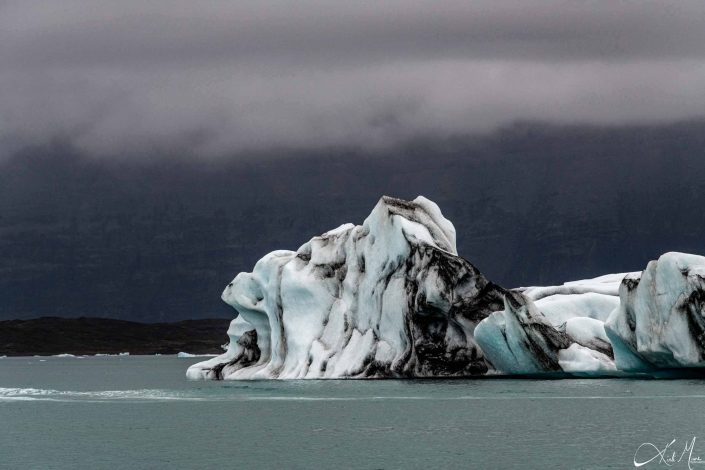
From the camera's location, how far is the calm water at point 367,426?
32.9 m

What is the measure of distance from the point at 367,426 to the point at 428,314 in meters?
19.0

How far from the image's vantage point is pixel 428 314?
2330 inches

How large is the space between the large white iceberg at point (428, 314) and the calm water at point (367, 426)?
1285 millimetres

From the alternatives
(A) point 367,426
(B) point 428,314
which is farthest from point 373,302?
(A) point 367,426

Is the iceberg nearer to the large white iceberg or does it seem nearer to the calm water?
the large white iceberg

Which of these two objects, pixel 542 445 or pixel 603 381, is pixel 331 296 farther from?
pixel 542 445

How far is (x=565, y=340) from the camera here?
184ft

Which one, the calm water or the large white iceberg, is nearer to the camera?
the calm water

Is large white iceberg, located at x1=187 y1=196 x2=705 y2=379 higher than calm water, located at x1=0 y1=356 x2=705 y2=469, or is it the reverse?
large white iceberg, located at x1=187 y1=196 x2=705 y2=379

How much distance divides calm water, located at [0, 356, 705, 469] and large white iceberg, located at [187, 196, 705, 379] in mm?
1285

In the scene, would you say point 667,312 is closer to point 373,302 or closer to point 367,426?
point 367,426

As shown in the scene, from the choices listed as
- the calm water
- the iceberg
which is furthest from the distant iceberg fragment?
the iceberg

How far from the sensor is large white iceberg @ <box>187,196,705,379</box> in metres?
50.7

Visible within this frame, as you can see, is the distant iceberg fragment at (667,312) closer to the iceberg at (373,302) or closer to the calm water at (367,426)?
the calm water at (367,426)
